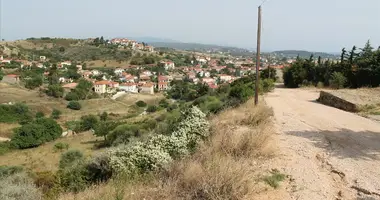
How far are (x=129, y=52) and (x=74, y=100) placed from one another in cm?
7043

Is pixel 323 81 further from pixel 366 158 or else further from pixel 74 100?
pixel 74 100

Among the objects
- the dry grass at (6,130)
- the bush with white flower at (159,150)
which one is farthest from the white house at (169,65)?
the bush with white flower at (159,150)

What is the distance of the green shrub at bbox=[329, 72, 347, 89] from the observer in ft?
70.6

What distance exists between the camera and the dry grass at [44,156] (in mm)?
26513

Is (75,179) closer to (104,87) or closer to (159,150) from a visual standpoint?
(159,150)

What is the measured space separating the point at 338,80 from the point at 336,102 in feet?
24.6

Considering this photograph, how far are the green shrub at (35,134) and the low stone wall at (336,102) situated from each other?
3770 centimetres

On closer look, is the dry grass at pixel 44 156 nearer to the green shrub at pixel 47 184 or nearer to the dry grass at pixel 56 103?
the green shrub at pixel 47 184

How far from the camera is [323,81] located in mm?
24453

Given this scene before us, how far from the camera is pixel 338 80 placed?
2166cm

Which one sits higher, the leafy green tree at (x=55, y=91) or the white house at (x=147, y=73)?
the white house at (x=147, y=73)

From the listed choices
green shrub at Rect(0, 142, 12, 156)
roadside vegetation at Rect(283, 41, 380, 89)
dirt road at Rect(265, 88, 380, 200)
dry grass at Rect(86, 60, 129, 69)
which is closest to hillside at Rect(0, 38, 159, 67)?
dry grass at Rect(86, 60, 129, 69)

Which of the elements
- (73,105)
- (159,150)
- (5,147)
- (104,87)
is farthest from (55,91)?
(159,150)

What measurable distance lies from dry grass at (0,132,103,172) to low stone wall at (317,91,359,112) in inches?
739
